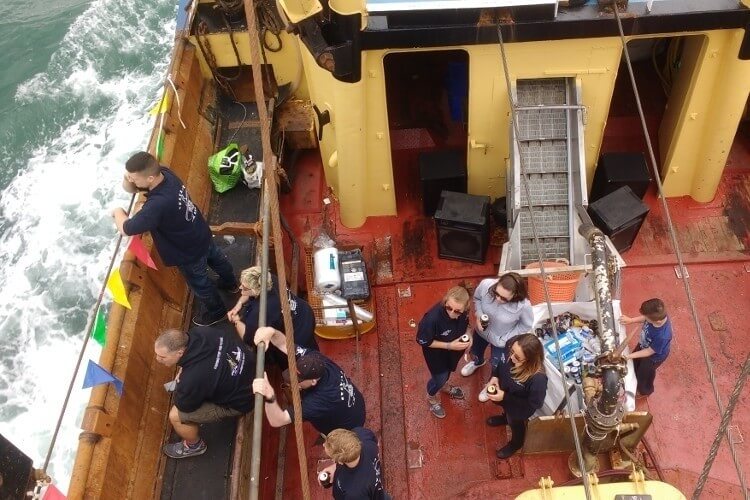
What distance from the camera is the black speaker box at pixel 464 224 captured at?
19.7ft

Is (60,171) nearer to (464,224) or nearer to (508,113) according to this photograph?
(464,224)

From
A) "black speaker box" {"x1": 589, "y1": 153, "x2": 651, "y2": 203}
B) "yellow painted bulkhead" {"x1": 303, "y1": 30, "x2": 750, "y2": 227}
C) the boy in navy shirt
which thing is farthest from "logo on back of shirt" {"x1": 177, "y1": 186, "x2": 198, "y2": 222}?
"black speaker box" {"x1": 589, "y1": 153, "x2": 651, "y2": 203}

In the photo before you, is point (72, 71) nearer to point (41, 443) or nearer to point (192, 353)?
point (41, 443)

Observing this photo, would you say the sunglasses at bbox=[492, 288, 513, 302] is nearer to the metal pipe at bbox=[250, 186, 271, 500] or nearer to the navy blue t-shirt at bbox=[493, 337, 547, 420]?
the navy blue t-shirt at bbox=[493, 337, 547, 420]

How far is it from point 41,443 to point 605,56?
779 centimetres

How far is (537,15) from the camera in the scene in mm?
5109

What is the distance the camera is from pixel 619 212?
5.90 metres

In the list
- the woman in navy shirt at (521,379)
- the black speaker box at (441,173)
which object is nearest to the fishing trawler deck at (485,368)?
the black speaker box at (441,173)

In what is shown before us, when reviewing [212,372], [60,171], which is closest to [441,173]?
[212,372]

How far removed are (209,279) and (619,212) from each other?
3.96 metres

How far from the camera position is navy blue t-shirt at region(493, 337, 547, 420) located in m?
4.04

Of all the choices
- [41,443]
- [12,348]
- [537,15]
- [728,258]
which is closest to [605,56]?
[537,15]

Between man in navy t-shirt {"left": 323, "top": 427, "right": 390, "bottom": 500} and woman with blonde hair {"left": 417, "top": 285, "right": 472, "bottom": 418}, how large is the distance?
95 centimetres

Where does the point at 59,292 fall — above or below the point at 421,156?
below
